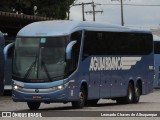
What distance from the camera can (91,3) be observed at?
90.7 meters

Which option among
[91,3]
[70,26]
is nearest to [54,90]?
[70,26]

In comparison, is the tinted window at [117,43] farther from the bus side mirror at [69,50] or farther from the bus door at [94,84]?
the bus side mirror at [69,50]

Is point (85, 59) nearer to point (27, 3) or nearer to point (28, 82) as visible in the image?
point (28, 82)

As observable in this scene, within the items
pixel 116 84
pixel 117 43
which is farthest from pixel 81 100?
pixel 117 43

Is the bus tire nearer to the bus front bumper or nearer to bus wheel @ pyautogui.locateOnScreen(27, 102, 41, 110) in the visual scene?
bus wheel @ pyautogui.locateOnScreen(27, 102, 41, 110)

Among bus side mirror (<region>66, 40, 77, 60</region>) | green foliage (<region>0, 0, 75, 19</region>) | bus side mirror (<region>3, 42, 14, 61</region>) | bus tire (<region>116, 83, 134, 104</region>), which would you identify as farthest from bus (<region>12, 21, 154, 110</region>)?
green foliage (<region>0, 0, 75, 19</region>)

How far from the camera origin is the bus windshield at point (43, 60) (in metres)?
24.0

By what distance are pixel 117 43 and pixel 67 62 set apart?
5.42m

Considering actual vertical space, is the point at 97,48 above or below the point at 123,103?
above

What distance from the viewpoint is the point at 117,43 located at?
2900 cm

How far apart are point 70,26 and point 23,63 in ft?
7.30

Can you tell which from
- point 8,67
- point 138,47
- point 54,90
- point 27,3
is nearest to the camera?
point 54,90

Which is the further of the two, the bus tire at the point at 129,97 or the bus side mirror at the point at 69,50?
the bus tire at the point at 129,97

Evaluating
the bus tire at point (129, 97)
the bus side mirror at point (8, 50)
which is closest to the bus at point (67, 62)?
the bus side mirror at point (8, 50)
